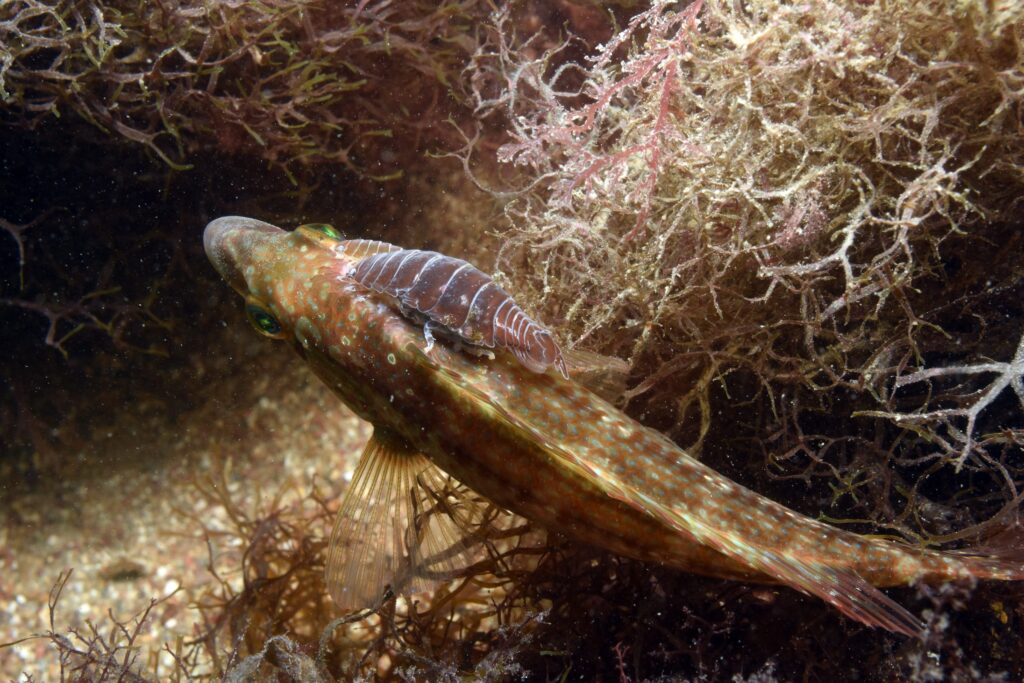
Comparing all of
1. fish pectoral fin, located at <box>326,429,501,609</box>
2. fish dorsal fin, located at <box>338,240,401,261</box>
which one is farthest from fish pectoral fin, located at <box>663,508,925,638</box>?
fish dorsal fin, located at <box>338,240,401,261</box>

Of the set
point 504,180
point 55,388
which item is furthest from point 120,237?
point 504,180

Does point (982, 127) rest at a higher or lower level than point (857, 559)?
higher

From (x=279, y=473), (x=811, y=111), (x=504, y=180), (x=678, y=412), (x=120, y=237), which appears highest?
(x=811, y=111)

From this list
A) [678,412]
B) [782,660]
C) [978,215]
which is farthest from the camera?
[678,412]

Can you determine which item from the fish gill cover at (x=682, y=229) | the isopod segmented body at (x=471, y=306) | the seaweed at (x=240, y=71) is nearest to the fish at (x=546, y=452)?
the isopod segmented body at (x=471, y=306)

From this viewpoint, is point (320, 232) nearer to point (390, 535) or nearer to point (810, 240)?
point (390, 535)

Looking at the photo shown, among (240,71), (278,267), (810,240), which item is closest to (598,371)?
(810,240)

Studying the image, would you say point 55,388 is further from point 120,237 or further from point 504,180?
point 504,180

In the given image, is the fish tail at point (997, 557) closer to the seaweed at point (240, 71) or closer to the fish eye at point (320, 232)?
the fish eye at point (320, 232)
